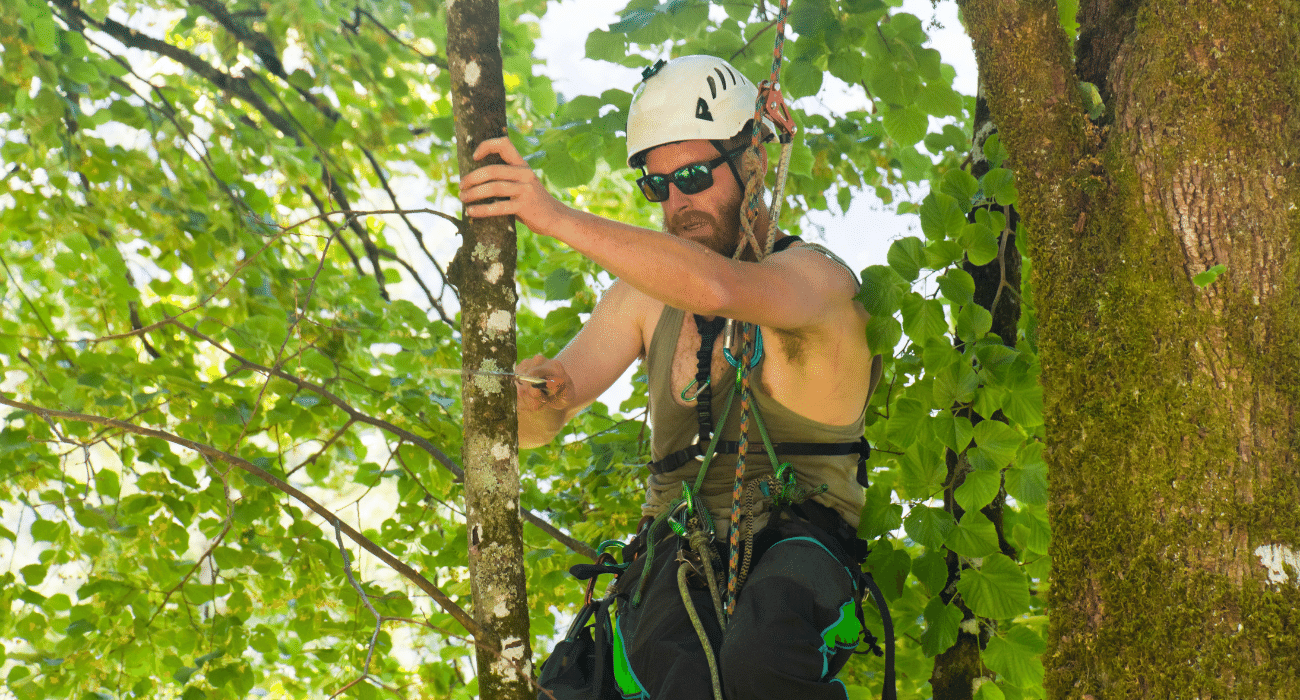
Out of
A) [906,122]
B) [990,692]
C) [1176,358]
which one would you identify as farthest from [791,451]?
[906,122]

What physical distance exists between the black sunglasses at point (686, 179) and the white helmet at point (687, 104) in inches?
3.2

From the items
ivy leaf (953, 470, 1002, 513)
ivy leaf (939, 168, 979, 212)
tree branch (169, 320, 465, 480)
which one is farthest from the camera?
ivy leaf (939, 168, 979, 212)

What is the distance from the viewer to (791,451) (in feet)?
7.89

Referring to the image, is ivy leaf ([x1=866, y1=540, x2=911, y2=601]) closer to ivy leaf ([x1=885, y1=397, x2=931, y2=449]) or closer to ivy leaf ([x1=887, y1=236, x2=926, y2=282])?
ivy leaf ([x1=885, y1=397, x2=931, y2=449])

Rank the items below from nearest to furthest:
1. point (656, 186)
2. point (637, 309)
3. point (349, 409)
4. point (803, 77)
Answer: point (349, 409)
point (656, 186)
point (637, 309)
point (803, 77)

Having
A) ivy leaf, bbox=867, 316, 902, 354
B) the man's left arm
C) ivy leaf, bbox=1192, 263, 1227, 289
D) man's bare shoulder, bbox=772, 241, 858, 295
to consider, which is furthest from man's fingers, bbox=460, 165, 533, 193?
ivy leaf, bbox=1192, 263, 1227, 289

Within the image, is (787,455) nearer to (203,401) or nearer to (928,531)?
(928,531)

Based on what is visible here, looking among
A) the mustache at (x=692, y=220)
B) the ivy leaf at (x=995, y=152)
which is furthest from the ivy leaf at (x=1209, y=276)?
the mustache at (x=692, y=220)

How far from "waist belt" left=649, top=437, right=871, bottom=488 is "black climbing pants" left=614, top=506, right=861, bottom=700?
0.22 metres

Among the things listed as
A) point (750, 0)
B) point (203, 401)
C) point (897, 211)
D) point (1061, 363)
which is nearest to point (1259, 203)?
point (1061, 363)

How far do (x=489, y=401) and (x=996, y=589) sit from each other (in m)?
1.48

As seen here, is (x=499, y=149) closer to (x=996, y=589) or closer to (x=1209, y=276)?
(x=1209, y=276)

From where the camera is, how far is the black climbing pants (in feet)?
6.35

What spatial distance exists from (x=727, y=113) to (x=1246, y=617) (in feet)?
6.58
